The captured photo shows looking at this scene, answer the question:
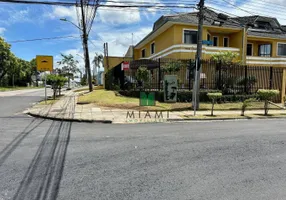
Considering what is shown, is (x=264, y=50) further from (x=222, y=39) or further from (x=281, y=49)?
(x=222, y=39)

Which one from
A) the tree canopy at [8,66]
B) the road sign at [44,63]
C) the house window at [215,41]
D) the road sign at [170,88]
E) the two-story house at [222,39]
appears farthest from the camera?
the tree canopy at [8,66]

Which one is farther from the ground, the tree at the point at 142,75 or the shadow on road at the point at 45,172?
the tree at the point at 142,75

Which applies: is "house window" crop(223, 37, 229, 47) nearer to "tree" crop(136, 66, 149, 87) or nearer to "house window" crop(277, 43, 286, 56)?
"house window" crop(277, 43, 286, 56)

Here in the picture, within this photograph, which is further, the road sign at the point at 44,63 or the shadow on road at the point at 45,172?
the road sign at the point at 44,63

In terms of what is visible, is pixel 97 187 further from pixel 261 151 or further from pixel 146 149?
pixel 261 151

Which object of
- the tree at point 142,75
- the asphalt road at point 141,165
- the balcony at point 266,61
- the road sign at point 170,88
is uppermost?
the balcony at point 266,61

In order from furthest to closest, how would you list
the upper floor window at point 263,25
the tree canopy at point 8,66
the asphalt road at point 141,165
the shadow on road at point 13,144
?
1. the tree canopy at point 8,66
2. the upper floor window at point 263,25
3. the shadow on road at point 13,144
4. the asphalt road at point 141,165

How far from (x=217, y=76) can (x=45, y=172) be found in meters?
15.4

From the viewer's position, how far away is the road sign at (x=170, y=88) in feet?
50.6

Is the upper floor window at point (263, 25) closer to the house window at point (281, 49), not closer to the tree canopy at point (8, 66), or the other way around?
the house window at point (281, 49)

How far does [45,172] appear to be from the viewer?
14.1 ft

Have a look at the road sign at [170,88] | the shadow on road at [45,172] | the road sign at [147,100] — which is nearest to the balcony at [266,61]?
the road sign at [170,88]

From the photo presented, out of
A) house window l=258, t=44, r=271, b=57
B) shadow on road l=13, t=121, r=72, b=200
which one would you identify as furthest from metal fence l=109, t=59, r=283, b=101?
shadow on road l=13, t=121, r=72, b=200

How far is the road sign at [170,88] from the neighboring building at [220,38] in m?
7.32
